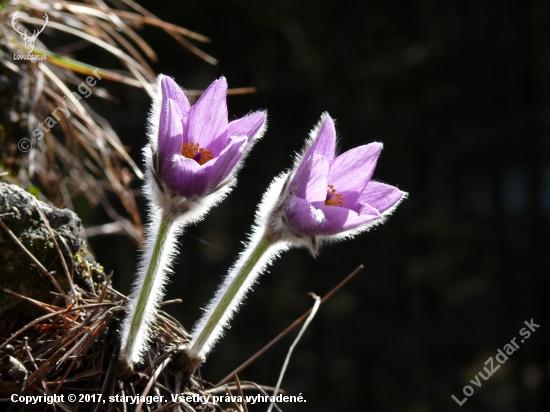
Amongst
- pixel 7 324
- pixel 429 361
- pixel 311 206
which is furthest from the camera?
pixel 429 361

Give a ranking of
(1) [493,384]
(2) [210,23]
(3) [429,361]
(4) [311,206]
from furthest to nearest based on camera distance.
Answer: (1) [493,384] < (3) [429,361] < (2) [210,23] < (4) [311,206]

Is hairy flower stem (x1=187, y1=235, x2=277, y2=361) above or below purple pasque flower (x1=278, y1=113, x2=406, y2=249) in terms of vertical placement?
below

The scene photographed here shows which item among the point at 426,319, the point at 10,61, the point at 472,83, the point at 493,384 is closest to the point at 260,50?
the point at 472,83

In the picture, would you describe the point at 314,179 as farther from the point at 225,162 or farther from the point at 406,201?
the point at 406,201

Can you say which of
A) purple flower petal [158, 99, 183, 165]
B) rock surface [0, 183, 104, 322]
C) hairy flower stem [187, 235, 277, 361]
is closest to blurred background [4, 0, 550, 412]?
rock surface [0, 183, 104, 322]

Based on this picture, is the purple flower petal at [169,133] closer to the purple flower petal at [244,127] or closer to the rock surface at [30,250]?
the purple flower petal at [244,127]

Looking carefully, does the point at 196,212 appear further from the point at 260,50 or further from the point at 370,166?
the point at 260,50

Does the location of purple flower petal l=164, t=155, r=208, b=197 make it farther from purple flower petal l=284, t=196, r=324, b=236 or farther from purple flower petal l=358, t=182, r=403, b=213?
purple flower petal l=358, t=182, r=403, b=213
